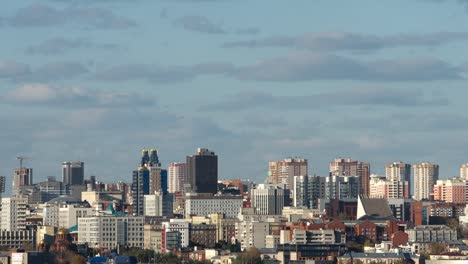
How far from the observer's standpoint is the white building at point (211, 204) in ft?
495

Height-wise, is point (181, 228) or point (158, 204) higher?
point (158, 204)

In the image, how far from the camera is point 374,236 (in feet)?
417

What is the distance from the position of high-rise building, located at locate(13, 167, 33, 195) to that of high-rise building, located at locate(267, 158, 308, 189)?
69.1 ft

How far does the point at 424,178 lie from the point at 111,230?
200 ft

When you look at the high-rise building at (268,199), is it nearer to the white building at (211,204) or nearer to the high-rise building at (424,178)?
the white building at (211,204)

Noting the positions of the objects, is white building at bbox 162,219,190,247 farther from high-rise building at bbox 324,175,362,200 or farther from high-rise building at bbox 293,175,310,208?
high-rise building at bbox 324,175,362,200

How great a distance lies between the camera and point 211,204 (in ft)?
502

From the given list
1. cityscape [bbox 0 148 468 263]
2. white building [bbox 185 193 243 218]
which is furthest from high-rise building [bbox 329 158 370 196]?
white building [bbox 185 193 243 218]

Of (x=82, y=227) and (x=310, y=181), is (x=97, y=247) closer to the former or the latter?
(x=82, y=227)

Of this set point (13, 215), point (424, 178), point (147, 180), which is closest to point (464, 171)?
point (424, 178)

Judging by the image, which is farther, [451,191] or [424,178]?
[424,178]

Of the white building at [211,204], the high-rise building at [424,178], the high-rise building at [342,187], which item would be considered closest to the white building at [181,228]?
the white building at [211,204]

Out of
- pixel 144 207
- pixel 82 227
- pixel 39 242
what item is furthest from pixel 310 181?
pixel 39 242

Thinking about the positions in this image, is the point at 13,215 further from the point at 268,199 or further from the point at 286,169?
the point at 286,169
